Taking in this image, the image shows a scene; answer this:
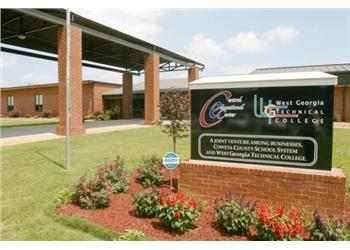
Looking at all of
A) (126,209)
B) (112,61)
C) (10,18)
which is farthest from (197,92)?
(112,61)

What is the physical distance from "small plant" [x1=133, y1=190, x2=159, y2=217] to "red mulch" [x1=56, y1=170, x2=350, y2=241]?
99 millimetres

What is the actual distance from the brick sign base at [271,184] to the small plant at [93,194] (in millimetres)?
1457

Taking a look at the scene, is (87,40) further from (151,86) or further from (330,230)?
(330,230)

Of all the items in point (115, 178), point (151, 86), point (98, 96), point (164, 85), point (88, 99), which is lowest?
point (115, 178)

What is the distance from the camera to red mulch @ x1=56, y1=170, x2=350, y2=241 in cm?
435

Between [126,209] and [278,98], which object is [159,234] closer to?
[126,209]

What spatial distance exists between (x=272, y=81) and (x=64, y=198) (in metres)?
4.29

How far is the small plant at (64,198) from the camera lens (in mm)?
5605

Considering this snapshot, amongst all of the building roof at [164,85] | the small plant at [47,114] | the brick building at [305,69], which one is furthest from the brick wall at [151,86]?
the small plant at [47,114]

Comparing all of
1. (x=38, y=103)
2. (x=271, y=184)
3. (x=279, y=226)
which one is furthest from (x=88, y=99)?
(x=279, y=226)

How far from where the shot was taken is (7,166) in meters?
8.66

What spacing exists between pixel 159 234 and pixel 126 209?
1.14 m

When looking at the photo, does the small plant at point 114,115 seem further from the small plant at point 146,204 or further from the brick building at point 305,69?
the small plant at point 146,204

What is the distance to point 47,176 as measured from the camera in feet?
24.7
